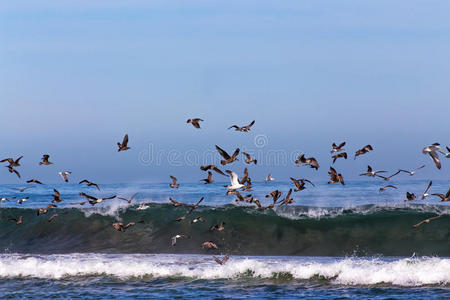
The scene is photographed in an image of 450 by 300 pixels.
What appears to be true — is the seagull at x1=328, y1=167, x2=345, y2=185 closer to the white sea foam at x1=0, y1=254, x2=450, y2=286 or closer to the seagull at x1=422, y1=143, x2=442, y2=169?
the white sea foam at x1=0, y1=254, x2=450, y2=286

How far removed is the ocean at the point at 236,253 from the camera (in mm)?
18000

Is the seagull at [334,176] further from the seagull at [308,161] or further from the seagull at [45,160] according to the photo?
the seagull at [45,160]

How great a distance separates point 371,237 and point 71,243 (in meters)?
13.1

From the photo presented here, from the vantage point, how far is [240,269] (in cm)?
1988

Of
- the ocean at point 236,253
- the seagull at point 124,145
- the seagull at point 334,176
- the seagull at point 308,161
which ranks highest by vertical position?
the seagull at point 124,145

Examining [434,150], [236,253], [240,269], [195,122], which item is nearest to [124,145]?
[195,122]

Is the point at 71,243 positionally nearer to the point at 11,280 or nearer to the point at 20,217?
the point at 20,217

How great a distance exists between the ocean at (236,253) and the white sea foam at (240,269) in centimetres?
3

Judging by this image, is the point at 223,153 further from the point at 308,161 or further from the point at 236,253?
the point at 236,253

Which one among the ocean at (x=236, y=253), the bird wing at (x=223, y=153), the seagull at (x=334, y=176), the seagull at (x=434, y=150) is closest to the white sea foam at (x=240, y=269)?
the ocean at (x=236, y=253)

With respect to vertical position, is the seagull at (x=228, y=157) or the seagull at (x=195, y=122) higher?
the seagull at (x=195, y=122)

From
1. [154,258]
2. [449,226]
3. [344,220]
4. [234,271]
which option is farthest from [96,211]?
[449,226]

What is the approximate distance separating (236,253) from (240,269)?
5987 millimetres

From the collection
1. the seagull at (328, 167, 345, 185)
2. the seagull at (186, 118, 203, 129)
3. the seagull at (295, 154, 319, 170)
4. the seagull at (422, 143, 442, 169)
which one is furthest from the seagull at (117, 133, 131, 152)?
the seagull at (422, 143, 442, 169)
